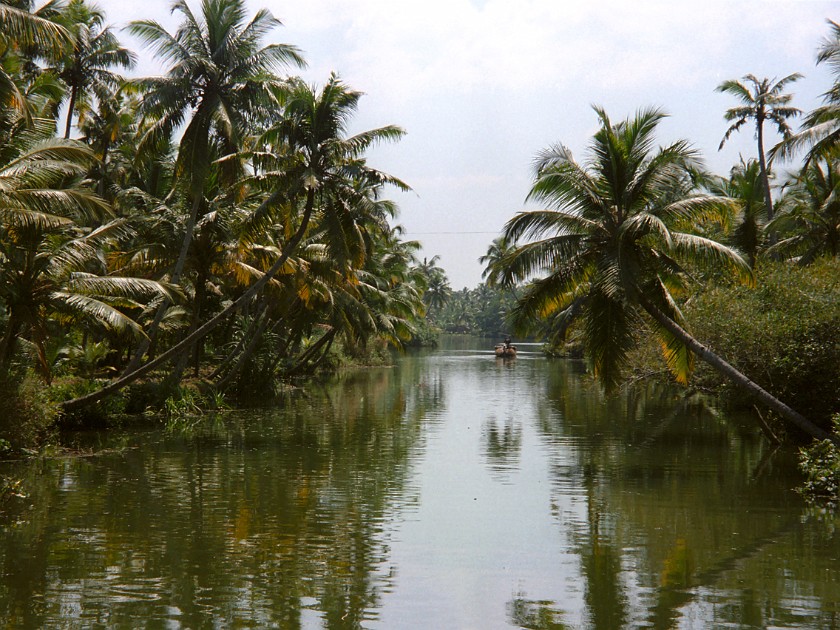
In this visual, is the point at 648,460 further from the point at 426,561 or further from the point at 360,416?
the point at 360,416

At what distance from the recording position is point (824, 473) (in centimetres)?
1361

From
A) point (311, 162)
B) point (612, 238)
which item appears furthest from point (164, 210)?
point (612, 238)

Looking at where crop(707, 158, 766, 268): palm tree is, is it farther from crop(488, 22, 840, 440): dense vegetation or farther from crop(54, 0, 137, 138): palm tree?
crop(54, 0, 137, 138): palm tree

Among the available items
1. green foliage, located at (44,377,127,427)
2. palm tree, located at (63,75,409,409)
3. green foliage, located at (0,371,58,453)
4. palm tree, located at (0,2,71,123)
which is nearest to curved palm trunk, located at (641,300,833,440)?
palm tree, located at (63,75,409,409)

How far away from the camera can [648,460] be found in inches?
695

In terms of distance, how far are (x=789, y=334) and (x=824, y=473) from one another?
164 inches

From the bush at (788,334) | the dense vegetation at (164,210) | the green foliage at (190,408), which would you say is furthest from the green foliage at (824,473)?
the green foliage at (190,408)

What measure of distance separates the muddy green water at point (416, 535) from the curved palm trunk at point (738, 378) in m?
1.01

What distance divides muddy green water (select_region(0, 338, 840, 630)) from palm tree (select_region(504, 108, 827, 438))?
2.66m

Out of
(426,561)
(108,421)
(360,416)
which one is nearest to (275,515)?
(426,561)

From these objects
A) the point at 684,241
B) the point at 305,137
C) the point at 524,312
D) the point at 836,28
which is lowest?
the point at 524,312

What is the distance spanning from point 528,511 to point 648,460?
18.4 feet

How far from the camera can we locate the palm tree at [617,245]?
1636cm

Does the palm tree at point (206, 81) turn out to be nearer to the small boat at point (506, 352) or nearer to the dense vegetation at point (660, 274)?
the dense vegetation at point (660, 274)
